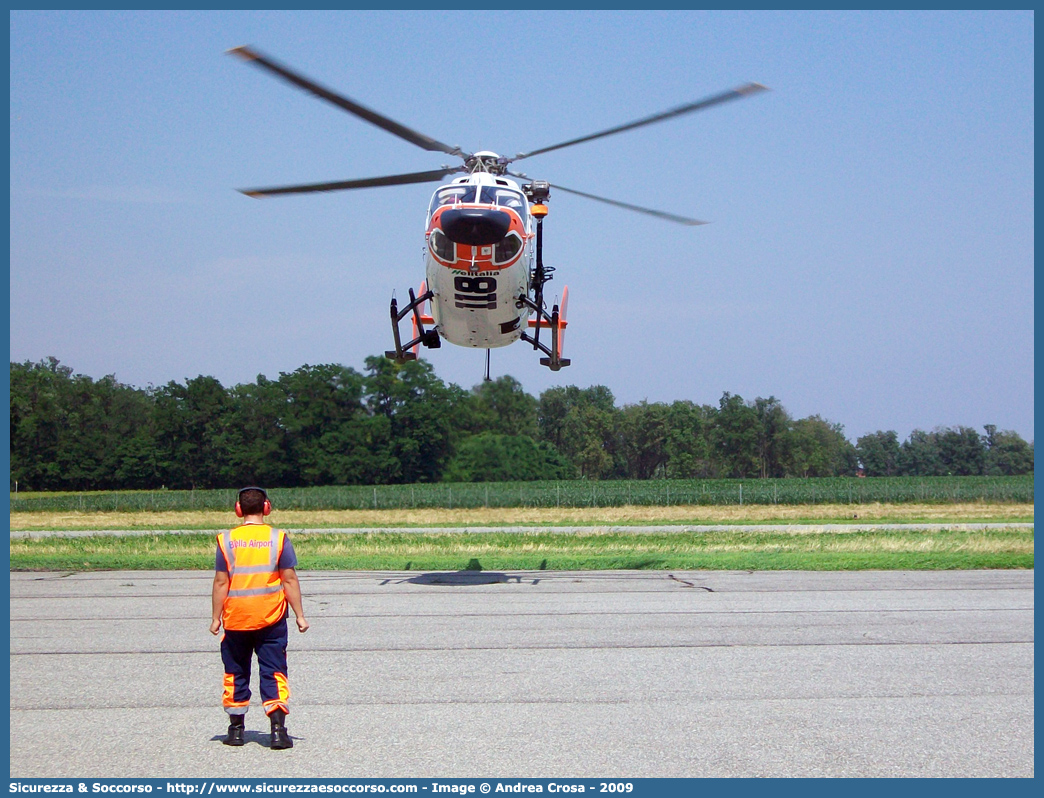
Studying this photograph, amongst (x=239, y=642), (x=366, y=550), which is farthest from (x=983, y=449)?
(x=239, y=642)

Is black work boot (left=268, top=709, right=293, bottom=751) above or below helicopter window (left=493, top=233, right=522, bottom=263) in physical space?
below

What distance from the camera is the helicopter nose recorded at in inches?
563

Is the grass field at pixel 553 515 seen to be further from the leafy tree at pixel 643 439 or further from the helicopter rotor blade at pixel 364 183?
the leafy tree at pixel 643 439

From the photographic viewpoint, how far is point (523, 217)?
15.2 meters

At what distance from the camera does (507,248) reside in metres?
15.1

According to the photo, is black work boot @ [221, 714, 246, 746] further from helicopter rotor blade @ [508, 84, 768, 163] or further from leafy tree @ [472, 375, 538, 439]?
leafy tree @ [472, 375, 538, 439]

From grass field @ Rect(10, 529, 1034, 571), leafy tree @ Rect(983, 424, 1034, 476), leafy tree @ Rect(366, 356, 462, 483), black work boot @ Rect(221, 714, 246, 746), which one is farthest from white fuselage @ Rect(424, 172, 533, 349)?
leafy tree @ Rect(983, 424, 1034, 476)

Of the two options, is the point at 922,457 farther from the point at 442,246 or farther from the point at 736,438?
the point at 442,246

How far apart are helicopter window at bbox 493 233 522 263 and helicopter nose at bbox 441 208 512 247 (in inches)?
17.3

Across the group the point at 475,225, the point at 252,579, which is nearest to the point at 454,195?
the point at 475,225

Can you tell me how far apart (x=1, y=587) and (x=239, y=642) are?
31.0 ft

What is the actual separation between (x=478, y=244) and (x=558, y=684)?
7445 millimetres

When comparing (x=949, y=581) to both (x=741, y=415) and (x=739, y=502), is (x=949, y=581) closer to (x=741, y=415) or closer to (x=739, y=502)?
(x=739, y=502)

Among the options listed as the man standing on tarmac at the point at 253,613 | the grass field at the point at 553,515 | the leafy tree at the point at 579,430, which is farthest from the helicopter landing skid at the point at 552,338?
the leafy tree at the point at 579,430
